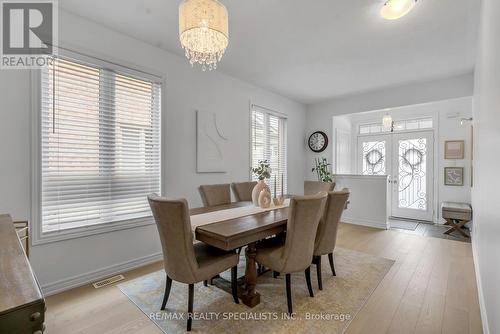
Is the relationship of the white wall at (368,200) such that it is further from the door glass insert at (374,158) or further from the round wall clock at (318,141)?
the door glass insert at (374,158)

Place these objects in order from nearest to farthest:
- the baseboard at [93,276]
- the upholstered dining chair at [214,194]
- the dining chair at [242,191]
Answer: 1. the baseboard at [93,276]
2. the upholstered dining chair at [214,194]
3. the dining chair at [242,191]

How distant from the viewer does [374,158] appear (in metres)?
5.85

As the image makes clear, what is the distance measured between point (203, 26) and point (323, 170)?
14.0 ft

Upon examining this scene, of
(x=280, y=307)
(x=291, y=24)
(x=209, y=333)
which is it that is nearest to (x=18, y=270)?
(x=209, y=333)

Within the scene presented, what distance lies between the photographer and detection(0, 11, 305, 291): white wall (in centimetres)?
212

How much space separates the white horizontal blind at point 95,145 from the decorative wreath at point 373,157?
5.00m

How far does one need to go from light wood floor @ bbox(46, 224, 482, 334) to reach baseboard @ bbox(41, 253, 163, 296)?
0.08 metres

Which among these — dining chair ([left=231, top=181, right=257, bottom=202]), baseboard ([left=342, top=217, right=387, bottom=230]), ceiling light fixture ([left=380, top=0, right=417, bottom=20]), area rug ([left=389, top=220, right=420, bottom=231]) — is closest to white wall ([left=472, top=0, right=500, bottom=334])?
ceiling light fixture ([left=380, top=0, right=417, bottom=20])

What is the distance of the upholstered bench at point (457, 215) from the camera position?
413 centimetres

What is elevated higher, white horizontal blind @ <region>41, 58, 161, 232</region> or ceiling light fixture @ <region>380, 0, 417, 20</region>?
ceiling light fixture @ <region>380, 0, 417, 20</region>

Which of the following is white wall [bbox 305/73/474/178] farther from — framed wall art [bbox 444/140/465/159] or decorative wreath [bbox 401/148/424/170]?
decorative wreath [bbox 401/148/424/170]

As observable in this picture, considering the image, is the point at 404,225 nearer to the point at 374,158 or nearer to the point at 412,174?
the point at 412,174

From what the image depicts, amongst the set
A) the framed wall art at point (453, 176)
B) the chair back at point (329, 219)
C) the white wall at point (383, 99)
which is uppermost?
the white wall at point (383, 99)

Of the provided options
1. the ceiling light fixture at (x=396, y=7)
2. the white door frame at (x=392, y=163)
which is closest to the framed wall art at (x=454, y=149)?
the white door frame at (x=392, y=163)
